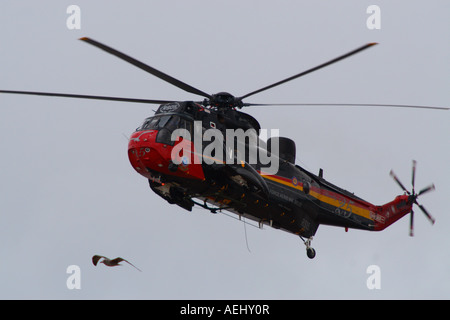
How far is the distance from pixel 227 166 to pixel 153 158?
3135 mm

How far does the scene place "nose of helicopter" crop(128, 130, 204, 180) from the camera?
2530cm

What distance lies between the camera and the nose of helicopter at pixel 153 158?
2530cm

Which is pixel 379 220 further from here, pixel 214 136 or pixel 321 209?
pixel 214 136

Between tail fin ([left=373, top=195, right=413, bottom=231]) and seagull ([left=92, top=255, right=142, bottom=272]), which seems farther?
tail fin ([left=373, top=195, right=413, bottom=231])

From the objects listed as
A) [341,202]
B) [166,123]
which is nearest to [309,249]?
[341,202]

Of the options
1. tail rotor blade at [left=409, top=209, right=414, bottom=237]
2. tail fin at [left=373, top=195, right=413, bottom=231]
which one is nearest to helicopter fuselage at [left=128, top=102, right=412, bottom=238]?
tail fin at [left=373, top=195, right=413, bottom=231]

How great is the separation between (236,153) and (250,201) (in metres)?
2.31

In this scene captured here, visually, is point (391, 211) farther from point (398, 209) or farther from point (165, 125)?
point (165, 125)

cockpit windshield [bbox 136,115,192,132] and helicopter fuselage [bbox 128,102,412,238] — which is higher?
cockpit windshield [bbox 136,115,192,132]

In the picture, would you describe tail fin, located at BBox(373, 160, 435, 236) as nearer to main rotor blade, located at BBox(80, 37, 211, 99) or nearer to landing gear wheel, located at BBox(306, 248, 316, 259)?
landing gear wheel, located at BBox(306, 248, 316, 259)

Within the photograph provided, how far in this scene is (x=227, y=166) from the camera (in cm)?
2667

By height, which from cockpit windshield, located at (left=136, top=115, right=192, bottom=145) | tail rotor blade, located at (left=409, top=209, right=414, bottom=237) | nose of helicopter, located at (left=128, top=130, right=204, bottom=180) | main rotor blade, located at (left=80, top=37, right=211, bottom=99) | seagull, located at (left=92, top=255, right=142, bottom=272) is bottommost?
seagull, located at (left=92, top=255, right=142, bottom=272)

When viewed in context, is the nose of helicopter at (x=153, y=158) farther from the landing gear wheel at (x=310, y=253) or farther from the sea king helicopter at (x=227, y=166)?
the landing gear wheel at (x=310, y=253)

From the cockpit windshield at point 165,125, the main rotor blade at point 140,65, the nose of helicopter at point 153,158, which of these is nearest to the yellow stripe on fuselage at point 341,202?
the nose of helicopter at point 153,158
